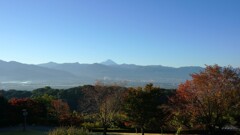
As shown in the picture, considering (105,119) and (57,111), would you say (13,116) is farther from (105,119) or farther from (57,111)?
(105,119)

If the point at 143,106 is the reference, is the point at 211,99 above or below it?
above

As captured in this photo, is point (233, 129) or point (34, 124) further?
point (34, 124)

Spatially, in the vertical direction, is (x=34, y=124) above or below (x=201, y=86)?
below

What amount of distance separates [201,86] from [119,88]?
18.2 metres

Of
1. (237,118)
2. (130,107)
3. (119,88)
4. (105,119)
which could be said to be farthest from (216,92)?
(119,88)

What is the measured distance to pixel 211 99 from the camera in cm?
2675

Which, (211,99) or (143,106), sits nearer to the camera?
(211,99)

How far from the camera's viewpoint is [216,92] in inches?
1074

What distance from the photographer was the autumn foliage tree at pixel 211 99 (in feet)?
88.2

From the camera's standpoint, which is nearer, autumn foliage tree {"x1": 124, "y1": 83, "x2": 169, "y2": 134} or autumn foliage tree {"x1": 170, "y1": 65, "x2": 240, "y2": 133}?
autumn foliage tree {"x1": 170, "y1": 65, "x2": 240, "y2": 133}

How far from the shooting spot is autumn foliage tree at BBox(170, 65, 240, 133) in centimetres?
2689

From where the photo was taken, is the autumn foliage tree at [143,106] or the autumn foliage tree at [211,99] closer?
the autumn foliage tree at [211,99]

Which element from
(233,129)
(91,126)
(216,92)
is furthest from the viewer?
(91,126)

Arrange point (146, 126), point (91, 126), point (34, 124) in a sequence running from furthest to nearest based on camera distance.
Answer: point (34, 124) < point (91, 126) < point (146, 126)
